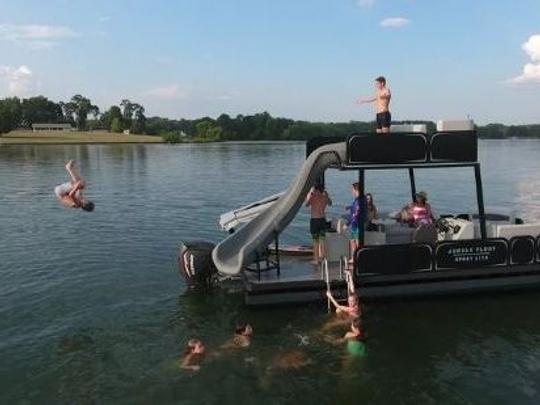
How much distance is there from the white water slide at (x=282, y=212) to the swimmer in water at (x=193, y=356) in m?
2.49

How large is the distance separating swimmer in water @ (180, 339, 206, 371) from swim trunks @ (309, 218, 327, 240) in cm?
436

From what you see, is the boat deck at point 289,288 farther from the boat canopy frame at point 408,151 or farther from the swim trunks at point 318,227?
the boat canopy frame at point 408,151

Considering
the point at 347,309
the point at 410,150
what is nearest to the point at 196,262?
the point at 347,309

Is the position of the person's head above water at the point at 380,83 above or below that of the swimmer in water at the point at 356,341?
above

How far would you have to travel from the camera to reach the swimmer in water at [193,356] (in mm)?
11219

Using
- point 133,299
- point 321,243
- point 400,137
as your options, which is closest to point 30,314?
point 133,299

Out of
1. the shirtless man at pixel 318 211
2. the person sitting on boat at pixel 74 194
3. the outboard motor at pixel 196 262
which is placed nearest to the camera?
the person sitting on boat at pixel 74 194

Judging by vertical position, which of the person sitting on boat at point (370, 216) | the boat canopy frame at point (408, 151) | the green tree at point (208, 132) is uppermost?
the green tree at point (208, 132)

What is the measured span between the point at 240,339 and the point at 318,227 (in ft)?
11.9

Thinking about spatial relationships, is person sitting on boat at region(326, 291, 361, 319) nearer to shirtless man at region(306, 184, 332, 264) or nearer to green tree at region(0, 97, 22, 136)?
shirtless man at region(306, 184, 332, 264)

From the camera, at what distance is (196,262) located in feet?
50.0

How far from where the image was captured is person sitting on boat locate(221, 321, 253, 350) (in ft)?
40.0

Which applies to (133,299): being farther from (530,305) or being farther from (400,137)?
(530,305)

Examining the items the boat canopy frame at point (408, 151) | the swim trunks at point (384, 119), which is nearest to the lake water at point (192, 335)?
the boat canopy frame at point (408, 151)
